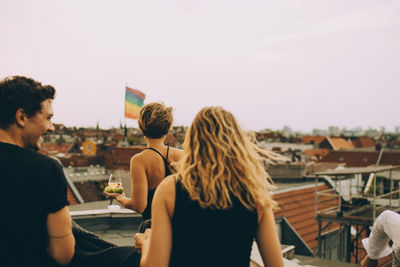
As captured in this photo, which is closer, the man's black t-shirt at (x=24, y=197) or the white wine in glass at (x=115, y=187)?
the man's black t-shirt at (x=24, y=197)

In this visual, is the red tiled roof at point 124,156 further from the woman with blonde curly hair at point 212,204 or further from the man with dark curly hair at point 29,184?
the woman with blonde curly hair at point 212,204

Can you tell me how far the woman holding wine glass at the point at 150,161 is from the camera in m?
2.81

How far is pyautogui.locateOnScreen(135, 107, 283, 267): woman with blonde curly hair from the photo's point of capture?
5.97 ft

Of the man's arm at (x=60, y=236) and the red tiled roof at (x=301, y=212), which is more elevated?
the man's arm at (x=60, y=236)

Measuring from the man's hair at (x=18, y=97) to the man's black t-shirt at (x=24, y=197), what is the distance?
156 mm

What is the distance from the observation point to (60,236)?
1898mm

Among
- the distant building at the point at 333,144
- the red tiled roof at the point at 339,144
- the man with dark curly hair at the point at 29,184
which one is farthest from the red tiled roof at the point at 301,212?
the red tiled roof at the point at 339,144

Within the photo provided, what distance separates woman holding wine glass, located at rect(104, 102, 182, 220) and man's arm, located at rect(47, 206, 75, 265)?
860mm

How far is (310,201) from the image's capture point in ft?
64.6

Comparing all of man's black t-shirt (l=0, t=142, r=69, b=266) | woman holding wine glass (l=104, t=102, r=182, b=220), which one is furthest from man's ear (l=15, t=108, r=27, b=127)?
woman holding wine glass (l=104, t=102, r=182, b=220)

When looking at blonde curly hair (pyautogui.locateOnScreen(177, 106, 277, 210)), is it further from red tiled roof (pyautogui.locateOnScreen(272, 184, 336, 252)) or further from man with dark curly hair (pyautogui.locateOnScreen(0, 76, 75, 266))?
red tiled roof (pyautogui.locateOnScreen(272, 184, 336, 252))

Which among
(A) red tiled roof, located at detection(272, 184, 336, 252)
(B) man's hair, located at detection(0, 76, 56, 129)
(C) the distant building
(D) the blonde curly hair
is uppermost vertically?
(B) man's hair, located at detection(0, 76, 56, 129)

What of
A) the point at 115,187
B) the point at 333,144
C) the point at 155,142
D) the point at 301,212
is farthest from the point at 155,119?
the point at 333,144

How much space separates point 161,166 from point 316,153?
7676 cm
